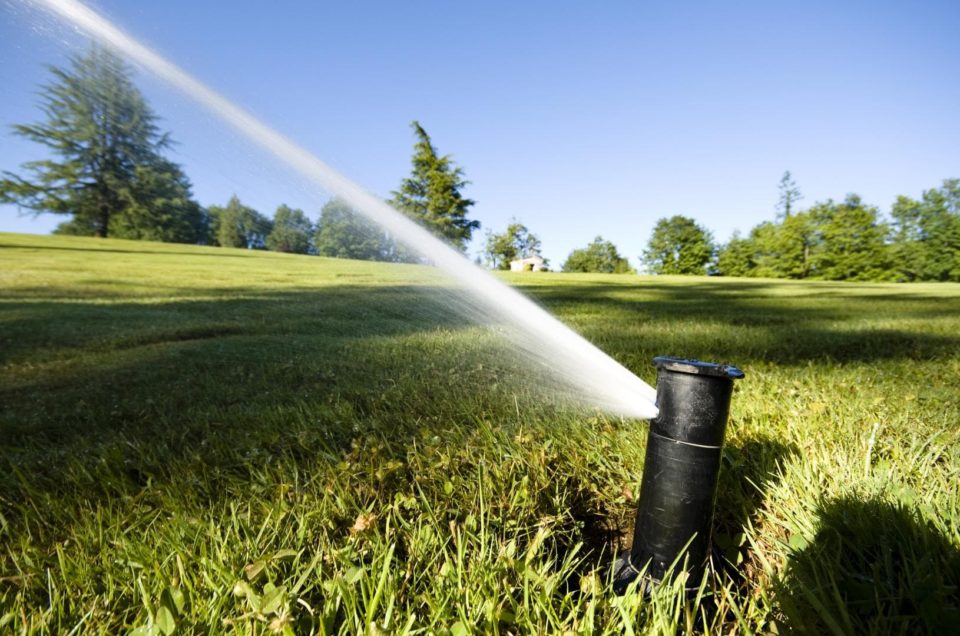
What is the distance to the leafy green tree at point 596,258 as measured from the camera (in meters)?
85.5

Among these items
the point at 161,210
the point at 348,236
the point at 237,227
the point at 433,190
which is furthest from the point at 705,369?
the point at 433,190

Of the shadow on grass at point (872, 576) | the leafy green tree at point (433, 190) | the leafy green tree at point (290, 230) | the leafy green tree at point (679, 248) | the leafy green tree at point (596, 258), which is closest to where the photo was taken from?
the shadow on grass at point (872, 576)

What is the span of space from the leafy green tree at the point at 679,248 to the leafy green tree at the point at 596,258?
1299 centimetres

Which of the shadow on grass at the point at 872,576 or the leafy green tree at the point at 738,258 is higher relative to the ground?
the leafy green tree at the point at 738,258

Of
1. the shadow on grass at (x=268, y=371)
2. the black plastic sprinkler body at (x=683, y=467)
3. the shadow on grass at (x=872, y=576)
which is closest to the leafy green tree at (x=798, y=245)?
the shadow on grass at (x=268, y=371)

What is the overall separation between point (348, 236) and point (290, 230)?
82 centimetres

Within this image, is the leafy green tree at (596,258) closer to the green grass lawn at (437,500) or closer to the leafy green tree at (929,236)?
the leafy green tree at (929,236)

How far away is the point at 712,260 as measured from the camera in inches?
2522

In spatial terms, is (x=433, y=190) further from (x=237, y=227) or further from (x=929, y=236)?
(x=929, y=236)

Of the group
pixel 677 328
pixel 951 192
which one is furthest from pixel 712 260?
pixel 677 328

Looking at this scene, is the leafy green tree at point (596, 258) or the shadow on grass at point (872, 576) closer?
the shadow on grass at point (872, 576)

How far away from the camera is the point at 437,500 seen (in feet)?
5.22

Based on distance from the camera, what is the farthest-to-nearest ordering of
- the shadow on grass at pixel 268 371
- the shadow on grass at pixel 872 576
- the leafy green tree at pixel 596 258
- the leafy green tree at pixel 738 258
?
the leafy green tree at pixel 596 258
the leafy green tree at pixel 738 258
the shadow on grass at pixel 268 371
the shadow on grass at pixel 872 576

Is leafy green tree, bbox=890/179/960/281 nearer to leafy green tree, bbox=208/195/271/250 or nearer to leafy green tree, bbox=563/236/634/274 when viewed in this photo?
leafy green tree, bbox=563/236/634/274
